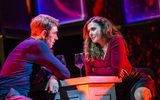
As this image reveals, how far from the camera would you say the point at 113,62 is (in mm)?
3307

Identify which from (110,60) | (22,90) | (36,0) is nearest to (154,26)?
(110,60)

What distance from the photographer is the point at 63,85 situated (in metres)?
2.78

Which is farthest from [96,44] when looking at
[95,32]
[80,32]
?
[80,32]

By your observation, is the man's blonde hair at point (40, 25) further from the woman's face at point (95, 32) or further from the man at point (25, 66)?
the woman's face at point (95, 32)

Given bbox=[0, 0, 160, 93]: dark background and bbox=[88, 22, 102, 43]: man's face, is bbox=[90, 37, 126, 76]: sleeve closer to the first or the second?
bbox=[88, 22, 102, 43]: man's face

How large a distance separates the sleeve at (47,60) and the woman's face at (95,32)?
1080 mm

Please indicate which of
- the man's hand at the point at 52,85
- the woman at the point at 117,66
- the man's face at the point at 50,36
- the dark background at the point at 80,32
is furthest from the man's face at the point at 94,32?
the dark background at the point at 80,32

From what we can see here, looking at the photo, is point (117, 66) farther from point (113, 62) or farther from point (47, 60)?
point (47, 60)

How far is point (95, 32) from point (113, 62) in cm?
57

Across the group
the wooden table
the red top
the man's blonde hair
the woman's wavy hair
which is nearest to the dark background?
the woman's wavy hair

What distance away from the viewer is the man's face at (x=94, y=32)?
3.72 m

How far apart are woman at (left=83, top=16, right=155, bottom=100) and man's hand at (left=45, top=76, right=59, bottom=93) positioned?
28.8 inches

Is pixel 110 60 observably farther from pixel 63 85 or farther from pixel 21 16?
pixel 21 16

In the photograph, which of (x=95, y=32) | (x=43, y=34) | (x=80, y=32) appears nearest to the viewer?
(x=43, y=34)
